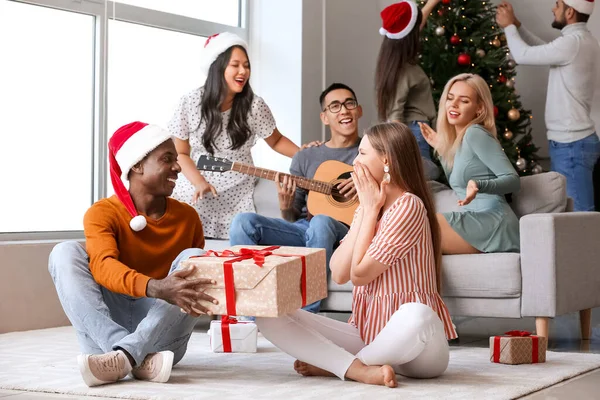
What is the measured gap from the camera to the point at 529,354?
2.91m

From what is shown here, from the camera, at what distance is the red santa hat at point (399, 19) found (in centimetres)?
501

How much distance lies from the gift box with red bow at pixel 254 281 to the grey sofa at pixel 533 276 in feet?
3.80

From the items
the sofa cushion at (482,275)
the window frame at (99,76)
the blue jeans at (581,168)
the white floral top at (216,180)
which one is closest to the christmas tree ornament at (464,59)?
the blue jeans at (581,168)

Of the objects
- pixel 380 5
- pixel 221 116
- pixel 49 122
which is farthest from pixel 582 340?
pixel 380 5

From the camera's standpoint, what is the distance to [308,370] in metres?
2.57

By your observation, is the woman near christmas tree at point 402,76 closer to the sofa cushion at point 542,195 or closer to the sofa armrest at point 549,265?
the sofa cushion at point 542,195

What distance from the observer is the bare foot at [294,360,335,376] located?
2559 millimetres

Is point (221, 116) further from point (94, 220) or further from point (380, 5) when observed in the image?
point (380, 5)

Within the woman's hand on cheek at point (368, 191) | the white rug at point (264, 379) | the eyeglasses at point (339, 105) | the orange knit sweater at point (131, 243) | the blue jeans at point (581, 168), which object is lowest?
the white rug at point (264, 379)

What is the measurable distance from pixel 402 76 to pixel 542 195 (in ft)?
5.02

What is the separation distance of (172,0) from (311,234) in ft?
7.14

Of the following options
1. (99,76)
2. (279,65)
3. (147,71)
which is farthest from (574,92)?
(99,76)

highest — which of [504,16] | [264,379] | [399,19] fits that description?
[504,16]

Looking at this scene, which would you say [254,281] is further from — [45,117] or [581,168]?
[581,168]
